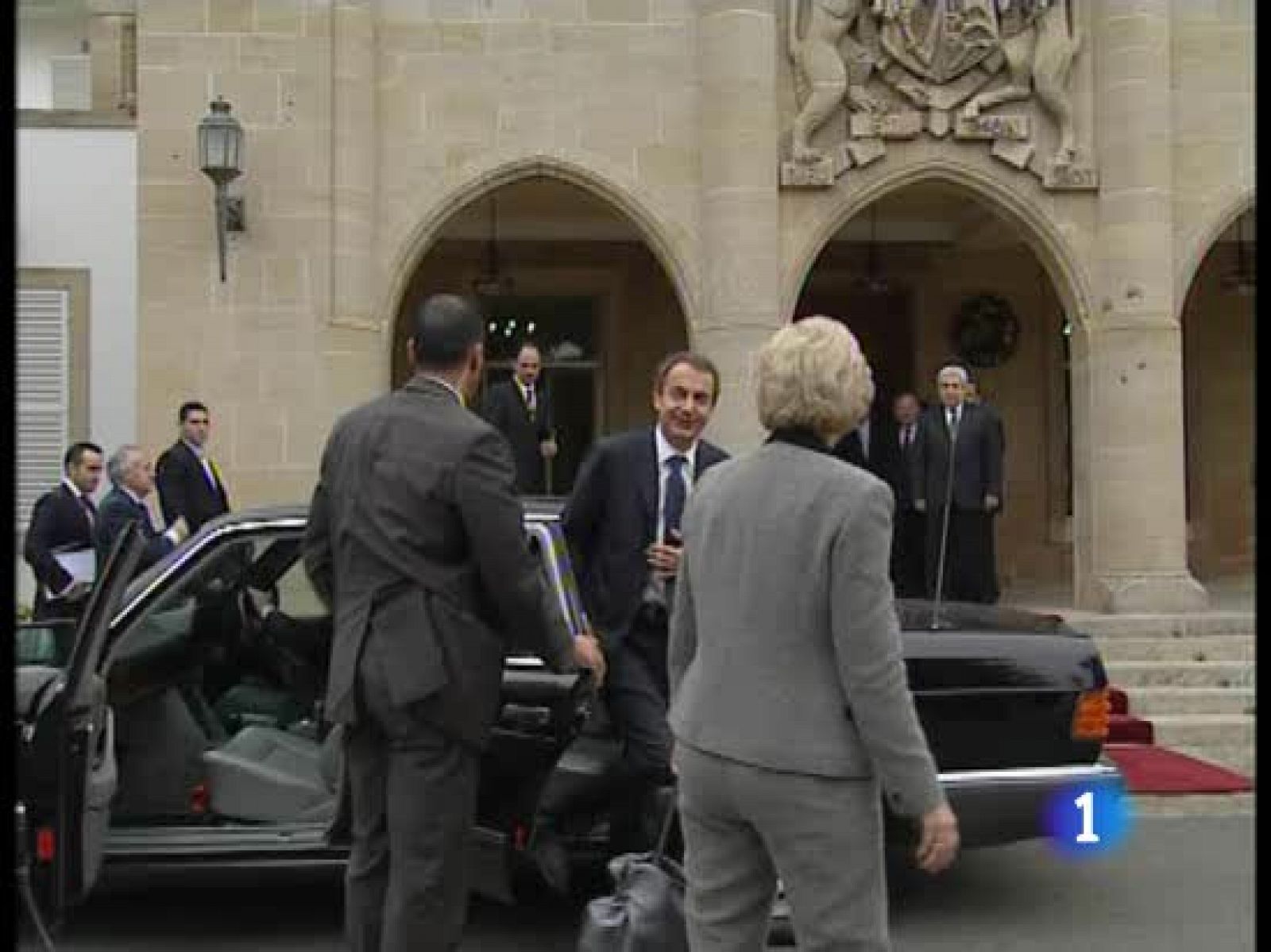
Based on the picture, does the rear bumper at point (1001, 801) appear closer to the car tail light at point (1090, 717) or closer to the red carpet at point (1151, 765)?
the car tail light at point (1090, 717)

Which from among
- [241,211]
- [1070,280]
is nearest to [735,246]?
[1070,280]

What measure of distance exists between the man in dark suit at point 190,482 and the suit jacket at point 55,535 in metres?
0.82

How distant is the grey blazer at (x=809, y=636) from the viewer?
10.3ft

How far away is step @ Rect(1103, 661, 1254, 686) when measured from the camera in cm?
1086

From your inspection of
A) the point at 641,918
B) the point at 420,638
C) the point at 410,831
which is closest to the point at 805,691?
the point at 641,918

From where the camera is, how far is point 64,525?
9.29 meters

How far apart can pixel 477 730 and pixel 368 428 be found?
81 centimetres

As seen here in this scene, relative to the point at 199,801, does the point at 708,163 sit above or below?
above

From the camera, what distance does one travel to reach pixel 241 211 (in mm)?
12000

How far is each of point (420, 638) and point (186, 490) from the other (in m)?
6.44

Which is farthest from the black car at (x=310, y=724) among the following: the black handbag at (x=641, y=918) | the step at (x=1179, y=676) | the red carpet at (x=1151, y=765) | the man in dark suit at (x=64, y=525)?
the step at (x=1179, y=676)

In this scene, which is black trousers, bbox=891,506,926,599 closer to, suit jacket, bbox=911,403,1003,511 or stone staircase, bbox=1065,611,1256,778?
suit jacket, bbox=911,403,1003,511


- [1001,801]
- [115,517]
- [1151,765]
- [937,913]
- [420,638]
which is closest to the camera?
[420,638]

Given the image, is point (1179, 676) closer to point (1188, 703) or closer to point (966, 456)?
point (1188, 703)
